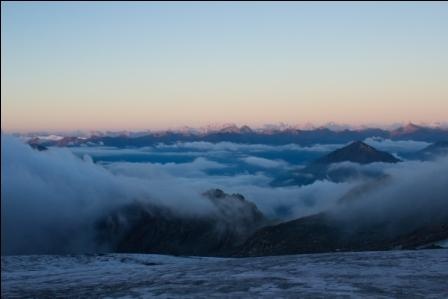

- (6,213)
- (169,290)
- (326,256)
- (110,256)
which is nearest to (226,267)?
(326,256)

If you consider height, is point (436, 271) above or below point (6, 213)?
below

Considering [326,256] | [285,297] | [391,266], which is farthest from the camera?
[326,256]

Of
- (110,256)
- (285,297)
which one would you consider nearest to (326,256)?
(285,297)

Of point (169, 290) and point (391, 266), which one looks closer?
point (169, 290)

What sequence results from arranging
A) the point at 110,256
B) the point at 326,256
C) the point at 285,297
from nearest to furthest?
the point at 285,297 → the point at 326,256 → the point at 110,256

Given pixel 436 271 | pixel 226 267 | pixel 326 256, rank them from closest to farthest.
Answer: pixel 436 271, pixel 226 267, pixel 326 256

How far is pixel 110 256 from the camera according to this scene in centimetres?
7319

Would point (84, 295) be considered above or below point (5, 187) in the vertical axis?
below

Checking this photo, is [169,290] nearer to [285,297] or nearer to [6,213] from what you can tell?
[285,297]

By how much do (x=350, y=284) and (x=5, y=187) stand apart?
2075cm

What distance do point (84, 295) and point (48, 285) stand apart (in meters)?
7.67

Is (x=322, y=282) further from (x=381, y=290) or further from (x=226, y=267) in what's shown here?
(x=226, y=267)

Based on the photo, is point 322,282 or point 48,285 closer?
point 322,282

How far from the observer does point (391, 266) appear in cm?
3344
